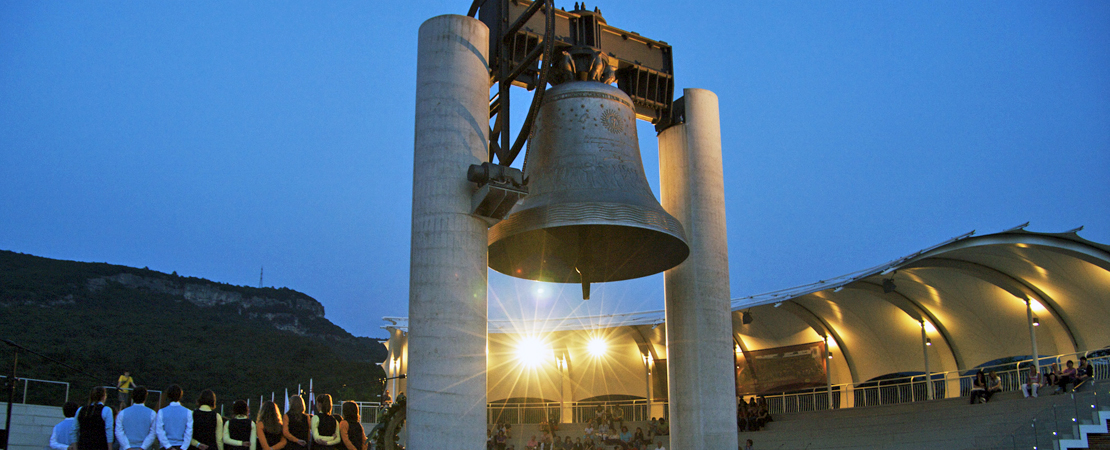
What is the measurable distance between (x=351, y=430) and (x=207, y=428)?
1.38 meters

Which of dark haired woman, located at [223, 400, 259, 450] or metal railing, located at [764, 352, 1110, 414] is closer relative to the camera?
dark haired woman, located at [223, 400, 259, 450]

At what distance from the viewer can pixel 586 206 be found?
1032cm

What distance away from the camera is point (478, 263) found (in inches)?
416

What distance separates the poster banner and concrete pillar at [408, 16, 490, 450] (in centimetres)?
1796

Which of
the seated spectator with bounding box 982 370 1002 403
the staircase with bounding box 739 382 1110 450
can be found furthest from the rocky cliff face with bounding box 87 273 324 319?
the seated spectator with bounding box 982 370 1002 403

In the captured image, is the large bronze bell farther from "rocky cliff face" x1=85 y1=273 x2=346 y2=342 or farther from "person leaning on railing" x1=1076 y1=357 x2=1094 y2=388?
"rocky cliff face" x1=85 y1=273 x2=346 y2=342

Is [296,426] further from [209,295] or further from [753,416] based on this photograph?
[209,295]

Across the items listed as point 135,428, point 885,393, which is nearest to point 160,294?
point 885,393

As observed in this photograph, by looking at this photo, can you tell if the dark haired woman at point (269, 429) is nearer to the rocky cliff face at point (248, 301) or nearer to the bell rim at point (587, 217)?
the bell rim at point (587, 217)

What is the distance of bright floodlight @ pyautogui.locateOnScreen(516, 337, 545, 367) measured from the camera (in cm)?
2941

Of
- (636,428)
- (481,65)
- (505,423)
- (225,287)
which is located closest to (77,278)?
(225,287)

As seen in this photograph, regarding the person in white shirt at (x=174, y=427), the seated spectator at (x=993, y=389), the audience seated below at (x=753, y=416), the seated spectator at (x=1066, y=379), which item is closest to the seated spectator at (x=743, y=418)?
the audience seated below at (x=753, y=416)

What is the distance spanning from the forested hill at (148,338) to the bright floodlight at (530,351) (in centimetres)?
837

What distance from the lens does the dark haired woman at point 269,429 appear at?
713 cm
